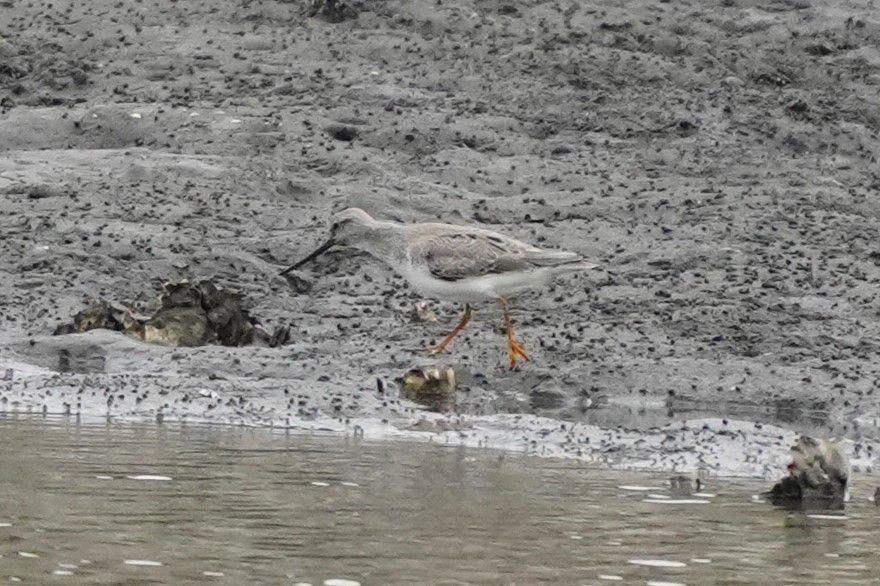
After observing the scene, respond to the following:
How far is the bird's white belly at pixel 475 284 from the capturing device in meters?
10.7

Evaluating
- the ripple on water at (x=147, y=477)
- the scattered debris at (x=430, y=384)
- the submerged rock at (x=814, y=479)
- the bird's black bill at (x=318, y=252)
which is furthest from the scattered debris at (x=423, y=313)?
the submerged rock at (x=814, y=479)

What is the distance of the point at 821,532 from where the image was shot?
6969mm

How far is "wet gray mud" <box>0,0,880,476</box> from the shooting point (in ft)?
32.8

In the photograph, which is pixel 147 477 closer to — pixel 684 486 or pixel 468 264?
pixel 684 486

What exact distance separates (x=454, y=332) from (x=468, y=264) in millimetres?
494

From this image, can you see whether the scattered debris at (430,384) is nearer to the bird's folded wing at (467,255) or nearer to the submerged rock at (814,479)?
the bird's folded wing at (467,255)

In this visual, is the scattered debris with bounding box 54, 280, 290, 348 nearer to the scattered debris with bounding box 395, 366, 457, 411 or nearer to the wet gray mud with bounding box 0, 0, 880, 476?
the wet gray mud with bounding box 0, 0, 880, 476

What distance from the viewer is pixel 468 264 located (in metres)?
10.7

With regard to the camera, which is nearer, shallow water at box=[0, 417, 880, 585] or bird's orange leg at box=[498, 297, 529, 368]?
shallow water at box=[0, 417, 880, 585]

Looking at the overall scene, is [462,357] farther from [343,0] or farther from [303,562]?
[343,0]

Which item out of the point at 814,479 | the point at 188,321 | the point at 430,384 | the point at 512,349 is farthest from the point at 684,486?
the point at 188,321

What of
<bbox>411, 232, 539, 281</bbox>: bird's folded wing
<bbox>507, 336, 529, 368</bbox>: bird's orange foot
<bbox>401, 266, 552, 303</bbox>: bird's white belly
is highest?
<bbox>411, 232, 539, 281</bbox>: bird's folded wing

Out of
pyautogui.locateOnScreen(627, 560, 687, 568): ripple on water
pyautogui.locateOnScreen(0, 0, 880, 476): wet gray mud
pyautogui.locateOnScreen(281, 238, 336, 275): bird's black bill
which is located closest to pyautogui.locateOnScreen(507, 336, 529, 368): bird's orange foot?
pyautogui.locateOnScreen(0, 0, 880, 476): wet gray mud

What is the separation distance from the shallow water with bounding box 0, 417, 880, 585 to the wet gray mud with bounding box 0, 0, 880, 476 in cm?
90
